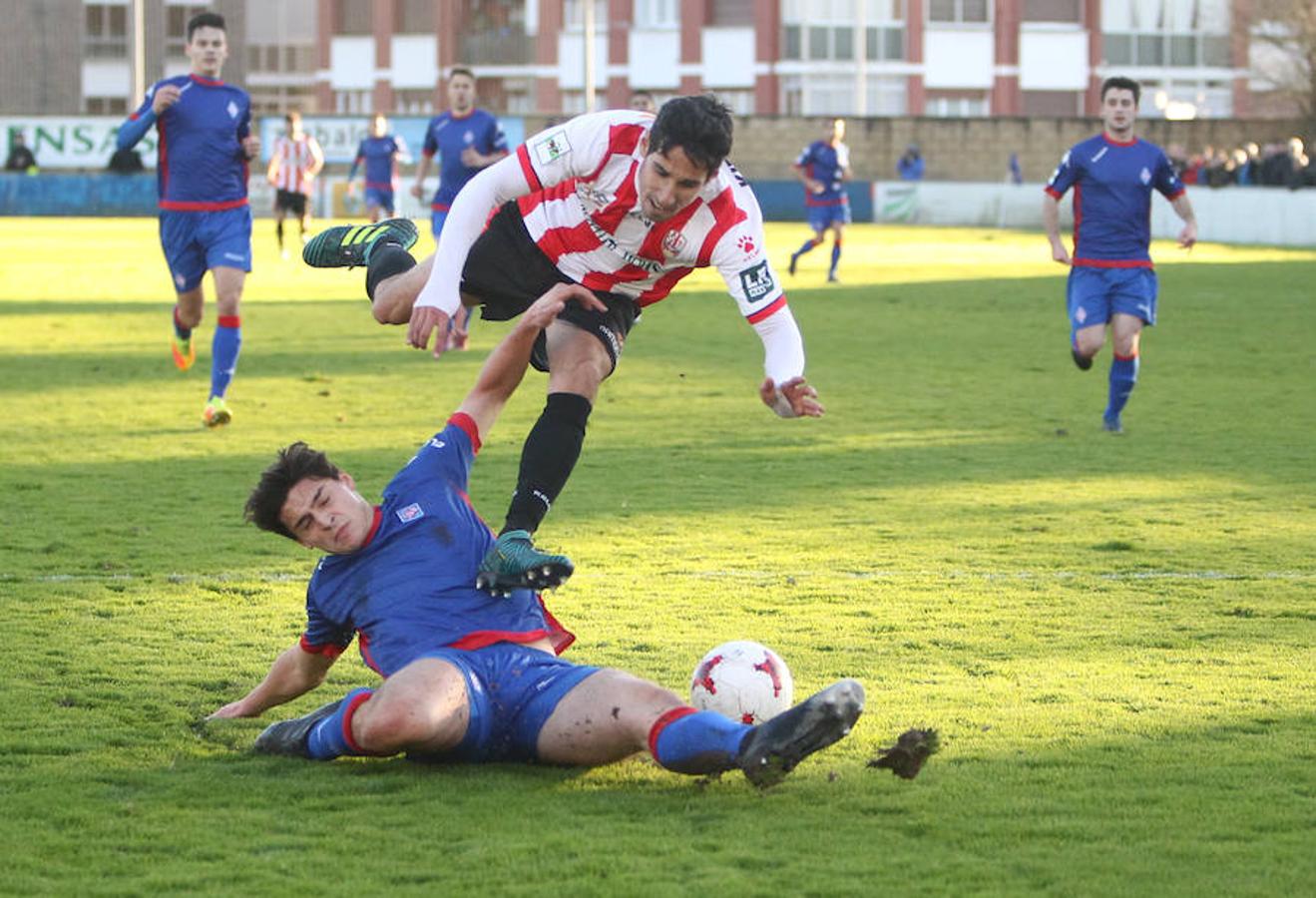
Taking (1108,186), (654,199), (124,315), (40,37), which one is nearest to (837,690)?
(654,199)

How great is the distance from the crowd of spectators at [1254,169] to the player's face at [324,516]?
31964 millimetres

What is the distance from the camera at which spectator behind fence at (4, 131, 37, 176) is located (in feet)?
158

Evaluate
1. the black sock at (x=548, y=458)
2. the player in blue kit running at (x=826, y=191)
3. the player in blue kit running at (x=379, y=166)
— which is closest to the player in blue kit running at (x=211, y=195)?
the black sock at (x=548, y=458)

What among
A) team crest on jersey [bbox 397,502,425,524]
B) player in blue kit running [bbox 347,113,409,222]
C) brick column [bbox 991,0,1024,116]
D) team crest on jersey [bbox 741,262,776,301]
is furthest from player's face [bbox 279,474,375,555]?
brick column [bbox 991,0,1024,116]

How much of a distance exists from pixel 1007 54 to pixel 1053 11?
2.17 meters

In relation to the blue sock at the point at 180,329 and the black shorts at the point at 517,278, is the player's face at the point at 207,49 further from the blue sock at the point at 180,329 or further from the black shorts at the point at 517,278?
the black shorts at the point at 517,278

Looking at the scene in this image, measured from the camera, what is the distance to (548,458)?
636 centimetres

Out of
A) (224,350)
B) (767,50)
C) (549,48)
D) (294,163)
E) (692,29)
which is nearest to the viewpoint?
(224,350)

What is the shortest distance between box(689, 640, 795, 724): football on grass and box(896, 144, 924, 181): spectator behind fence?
44244mm

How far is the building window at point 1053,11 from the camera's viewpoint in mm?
62344

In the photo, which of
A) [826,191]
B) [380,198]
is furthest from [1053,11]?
[826,191]

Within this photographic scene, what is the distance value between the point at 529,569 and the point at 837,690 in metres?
1.07

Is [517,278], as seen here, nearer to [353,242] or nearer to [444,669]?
[353,242]

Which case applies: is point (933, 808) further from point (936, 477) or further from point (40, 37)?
point (40, 37)
